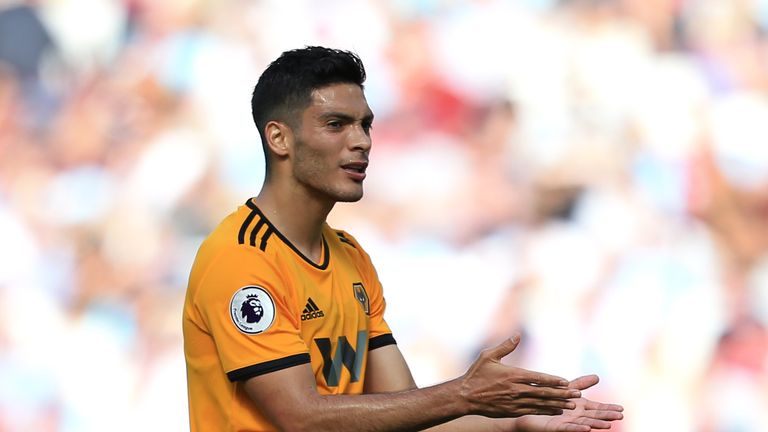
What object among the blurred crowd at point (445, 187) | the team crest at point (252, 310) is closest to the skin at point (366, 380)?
the team crest at point (252, 310)

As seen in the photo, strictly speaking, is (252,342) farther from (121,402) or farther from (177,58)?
(177,58)

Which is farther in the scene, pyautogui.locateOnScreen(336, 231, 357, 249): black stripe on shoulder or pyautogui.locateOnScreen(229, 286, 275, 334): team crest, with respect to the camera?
pyautogui.locateOnScreen(336, 231, 357, 249): black stripe on shoulder

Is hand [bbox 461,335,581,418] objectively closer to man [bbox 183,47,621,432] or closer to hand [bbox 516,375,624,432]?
man [bbox 183,47,621,432]

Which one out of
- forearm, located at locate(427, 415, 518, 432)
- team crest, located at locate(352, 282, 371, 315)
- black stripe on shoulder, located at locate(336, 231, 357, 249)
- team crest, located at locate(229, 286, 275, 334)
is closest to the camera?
team crest, located at locate(229, 286, 275, 334)

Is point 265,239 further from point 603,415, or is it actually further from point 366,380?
point 603,415

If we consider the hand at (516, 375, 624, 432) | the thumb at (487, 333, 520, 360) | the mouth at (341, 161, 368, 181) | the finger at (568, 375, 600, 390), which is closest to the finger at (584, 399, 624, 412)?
the hand at (516, 375, 624, 432)

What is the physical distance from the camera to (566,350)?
5922 mm

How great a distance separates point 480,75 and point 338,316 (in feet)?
11.1

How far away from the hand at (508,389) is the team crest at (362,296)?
638mm

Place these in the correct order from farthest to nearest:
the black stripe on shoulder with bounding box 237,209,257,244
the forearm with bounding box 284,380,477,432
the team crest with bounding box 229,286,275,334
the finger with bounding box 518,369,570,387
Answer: the black stripe on shoulder with bounding box 237,209,257,244 → the team crest with bounding box 229,286,275,334 → the forearm with bounding box 284,380,477,432 → the finger with bounding box 518,369,570,387

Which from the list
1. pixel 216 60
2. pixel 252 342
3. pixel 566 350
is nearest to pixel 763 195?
pixel 566 350

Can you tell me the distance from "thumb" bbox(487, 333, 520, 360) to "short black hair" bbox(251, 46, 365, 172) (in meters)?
0.87

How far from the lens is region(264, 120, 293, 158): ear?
10.2 feet

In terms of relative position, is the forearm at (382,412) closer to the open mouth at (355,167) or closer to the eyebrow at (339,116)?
the open mouth at (355,167)
